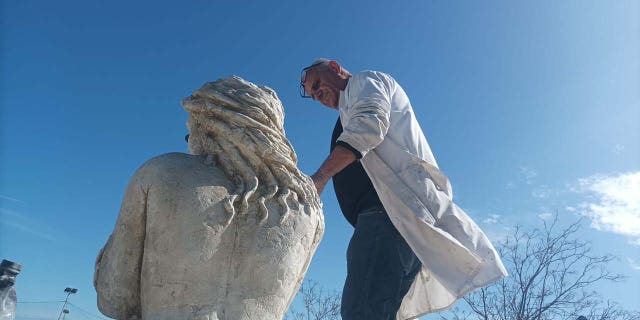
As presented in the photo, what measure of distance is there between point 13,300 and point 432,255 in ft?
9.93

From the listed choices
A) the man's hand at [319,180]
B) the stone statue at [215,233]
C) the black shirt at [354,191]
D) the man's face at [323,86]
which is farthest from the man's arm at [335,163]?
the man's face at [323,86]

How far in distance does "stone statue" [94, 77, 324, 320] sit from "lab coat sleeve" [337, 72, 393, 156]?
35 cm

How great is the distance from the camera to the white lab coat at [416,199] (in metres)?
2.19

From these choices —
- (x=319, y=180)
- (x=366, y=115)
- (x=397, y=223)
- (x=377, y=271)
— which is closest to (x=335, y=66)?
(x=366, y=115)

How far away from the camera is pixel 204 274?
1727 millimetres

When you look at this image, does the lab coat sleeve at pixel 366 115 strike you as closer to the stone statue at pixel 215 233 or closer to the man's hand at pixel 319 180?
the man's hand at pixel 319 180

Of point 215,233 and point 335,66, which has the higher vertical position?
point 335,66

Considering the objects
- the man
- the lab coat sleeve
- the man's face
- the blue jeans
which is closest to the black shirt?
the man

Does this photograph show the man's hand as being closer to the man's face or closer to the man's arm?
the man's arm

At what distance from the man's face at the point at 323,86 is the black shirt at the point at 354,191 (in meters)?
0.42

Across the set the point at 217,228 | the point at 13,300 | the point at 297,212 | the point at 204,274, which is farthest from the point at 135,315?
the point at 13,300

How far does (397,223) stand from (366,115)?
517 mm

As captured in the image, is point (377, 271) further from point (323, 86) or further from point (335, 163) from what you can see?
point (323, 86)

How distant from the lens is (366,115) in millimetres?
2252
